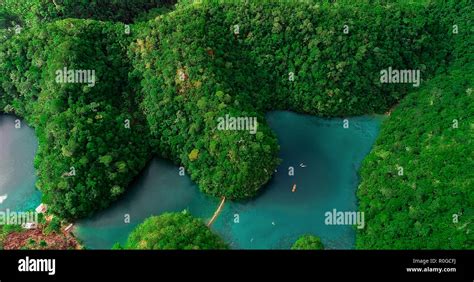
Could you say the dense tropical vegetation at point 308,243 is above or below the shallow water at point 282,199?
below

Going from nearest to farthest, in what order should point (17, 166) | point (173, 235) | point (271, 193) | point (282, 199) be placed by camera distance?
1. point (173, 235)
2. point (282, 199)
3. point (271, 193)
4. point (17, 166)

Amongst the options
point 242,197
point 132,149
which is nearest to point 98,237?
point 132,149

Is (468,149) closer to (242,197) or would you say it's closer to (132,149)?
(242,197)

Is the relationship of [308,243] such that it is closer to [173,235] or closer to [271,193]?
[271,193]

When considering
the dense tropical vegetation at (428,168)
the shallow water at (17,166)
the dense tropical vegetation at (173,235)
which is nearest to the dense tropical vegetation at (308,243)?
the dense tropical vegetation at (428,168)

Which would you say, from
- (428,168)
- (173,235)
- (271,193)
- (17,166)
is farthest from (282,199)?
(17,166)

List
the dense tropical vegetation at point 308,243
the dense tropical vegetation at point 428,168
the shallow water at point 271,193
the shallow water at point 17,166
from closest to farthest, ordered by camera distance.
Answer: the dense tropical vegetation at point 308,243 → the dense tropical vegetation at point 428,168 → the shallow water at point 271,193 → the shallow water at point 17,166

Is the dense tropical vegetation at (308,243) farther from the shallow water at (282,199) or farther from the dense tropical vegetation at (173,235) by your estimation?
the dense tropical vegetation at (173,235)
